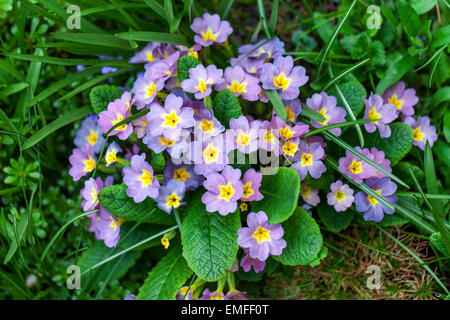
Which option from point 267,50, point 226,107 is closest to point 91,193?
point 226,107

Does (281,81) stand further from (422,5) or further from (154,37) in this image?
(422,5)

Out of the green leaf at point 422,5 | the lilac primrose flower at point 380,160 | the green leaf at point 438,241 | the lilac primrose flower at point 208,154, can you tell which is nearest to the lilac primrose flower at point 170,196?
the lilac primrose flower at point 208,154

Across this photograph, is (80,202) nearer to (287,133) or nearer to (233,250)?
(233,250)

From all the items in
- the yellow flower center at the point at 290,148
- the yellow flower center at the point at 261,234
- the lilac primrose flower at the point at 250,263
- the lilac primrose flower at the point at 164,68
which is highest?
the lilac primrose flower at the point at 164,68

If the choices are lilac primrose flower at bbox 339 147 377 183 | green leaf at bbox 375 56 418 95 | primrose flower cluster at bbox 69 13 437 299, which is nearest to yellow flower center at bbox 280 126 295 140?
primrose flower cluster at bbox 69 13 437 299

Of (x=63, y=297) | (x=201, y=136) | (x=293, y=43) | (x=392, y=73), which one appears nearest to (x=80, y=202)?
(x=63, y=297)

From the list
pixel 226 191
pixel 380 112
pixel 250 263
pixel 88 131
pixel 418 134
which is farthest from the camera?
pixel 88 131

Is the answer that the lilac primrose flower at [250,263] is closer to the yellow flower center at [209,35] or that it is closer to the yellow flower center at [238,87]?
the yellow flower center at [238,87]
